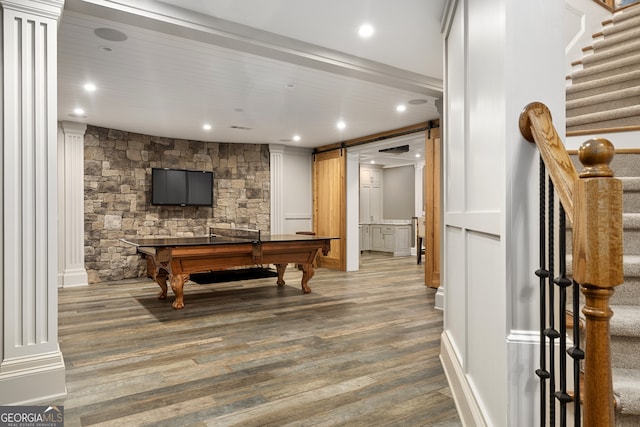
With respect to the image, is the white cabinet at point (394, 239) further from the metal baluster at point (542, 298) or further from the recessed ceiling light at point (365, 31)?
the metal baluster at point (542, 298)

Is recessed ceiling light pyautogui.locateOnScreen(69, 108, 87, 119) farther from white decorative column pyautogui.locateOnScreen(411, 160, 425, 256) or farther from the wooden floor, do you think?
white decorative column pyautogui.locateOnScreen(411, 160, 425, 256)

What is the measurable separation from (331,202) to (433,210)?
273cm

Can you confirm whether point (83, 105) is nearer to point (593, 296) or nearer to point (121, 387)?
point (121, 387)

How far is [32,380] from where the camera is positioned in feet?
7.63

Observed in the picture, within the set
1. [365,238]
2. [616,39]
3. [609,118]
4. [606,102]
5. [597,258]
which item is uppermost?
[616,39]

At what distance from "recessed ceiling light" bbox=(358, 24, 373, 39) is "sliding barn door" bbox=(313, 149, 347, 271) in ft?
15.6

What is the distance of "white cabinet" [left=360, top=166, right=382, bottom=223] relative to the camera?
38.2 feet

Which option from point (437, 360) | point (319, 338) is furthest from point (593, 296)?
point (319, 338)

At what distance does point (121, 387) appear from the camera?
2.61m

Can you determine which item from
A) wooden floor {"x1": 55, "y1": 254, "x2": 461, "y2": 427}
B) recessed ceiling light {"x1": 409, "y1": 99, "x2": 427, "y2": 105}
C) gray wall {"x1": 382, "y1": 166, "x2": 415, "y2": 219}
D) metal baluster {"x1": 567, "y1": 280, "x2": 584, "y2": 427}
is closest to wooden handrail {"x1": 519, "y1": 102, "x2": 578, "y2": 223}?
metal baluster {"x1": 567, "y1": 280, "x2": 584, "y2": 427}

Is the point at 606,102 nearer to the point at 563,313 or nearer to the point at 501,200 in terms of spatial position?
the point at 501,200

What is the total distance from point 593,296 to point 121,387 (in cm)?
268

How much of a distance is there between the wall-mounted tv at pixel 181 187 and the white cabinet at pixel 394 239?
4898mm

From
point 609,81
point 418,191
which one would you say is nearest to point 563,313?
point 609,81
